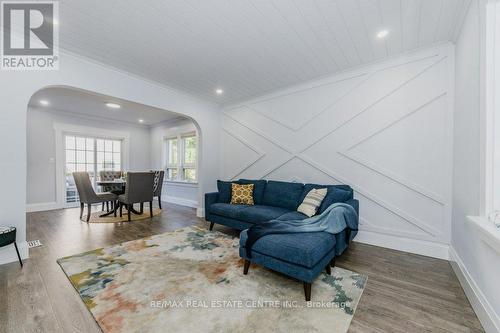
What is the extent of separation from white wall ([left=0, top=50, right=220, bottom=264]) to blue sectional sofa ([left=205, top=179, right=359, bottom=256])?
7.06 feet

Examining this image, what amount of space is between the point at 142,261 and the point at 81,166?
206 inches

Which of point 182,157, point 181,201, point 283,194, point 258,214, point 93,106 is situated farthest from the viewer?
point 182,157

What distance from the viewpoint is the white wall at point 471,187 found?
58.1 inches

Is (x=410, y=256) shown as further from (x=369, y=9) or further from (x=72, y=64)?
(x=72, y=64)

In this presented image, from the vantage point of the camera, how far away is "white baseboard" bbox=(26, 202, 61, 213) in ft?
16.4

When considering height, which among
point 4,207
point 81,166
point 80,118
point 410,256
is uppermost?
point 80,118

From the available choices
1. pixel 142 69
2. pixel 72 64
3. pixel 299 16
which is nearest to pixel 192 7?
pixel 299 16

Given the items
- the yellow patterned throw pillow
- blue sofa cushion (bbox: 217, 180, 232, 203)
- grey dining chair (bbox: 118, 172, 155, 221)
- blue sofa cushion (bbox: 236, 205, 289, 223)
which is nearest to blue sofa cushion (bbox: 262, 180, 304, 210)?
blue sofa cushion (bbox: 236, 205, 289, 223)

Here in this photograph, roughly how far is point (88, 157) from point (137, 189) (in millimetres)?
3114

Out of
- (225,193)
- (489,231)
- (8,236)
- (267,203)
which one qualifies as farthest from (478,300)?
(8,236)

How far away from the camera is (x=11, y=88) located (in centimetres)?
245

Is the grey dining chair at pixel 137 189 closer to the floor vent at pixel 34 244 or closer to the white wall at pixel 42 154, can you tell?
the floor vent at pixel 34 244

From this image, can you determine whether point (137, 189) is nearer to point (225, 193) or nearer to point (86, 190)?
point (86, 190)

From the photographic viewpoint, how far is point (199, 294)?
1.86m
